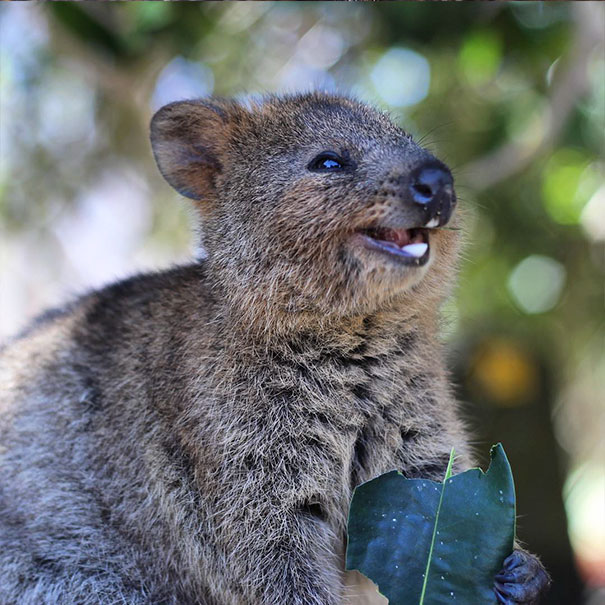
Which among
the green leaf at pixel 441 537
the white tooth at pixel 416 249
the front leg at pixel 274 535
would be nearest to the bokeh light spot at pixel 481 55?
the white tooth at pixel 416 249

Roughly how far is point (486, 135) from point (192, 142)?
466 centimetres

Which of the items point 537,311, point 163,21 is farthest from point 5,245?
point 537,311

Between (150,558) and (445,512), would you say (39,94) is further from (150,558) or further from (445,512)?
(445,512)

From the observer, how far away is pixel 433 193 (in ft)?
11.2

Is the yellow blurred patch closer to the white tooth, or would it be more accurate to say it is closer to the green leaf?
the white tooth

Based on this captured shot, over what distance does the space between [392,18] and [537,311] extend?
326 centimetres

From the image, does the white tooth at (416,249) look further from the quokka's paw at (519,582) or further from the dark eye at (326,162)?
the quokka's paw at (519,582)

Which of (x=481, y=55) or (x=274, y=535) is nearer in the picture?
(x=274, y=535)

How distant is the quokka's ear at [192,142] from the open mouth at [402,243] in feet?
3.67

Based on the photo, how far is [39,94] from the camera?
30.2 ft

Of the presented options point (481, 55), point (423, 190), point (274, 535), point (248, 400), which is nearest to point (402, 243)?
point (423, 190)

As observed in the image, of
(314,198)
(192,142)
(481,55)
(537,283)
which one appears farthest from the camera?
(537,283)

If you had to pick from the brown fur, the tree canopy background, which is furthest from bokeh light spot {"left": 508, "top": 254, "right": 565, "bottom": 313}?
the brown fur

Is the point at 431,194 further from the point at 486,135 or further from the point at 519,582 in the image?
the point at 486,135
